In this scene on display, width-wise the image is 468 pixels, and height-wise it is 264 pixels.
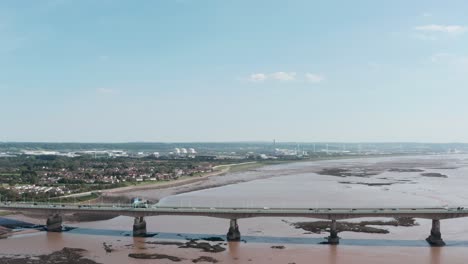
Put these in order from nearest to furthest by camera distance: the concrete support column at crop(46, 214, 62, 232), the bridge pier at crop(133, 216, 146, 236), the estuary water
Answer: the estuary water, the bridge pier at crop(133, 216, 146, 236), the concrete support column at crop(46, 214, 62, 232)

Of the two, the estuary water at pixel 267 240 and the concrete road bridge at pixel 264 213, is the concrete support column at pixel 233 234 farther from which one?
the estuary water at pixel 267 240

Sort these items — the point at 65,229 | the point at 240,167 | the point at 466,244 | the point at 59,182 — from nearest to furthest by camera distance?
the point at 466,244, the point at 65,229, the point at 59,182, the point at 240,167

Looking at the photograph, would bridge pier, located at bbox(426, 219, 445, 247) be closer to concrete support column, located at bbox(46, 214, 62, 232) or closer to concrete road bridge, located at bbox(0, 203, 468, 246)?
concrete road bridge, located at bbox(0, 203, 468, 246)

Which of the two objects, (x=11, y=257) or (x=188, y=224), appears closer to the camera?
(x=11, y=257)

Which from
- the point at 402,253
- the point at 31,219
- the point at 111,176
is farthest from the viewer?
the point at 111,176

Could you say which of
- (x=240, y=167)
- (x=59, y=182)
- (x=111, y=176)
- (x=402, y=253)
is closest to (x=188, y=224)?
(x=402, y=253)

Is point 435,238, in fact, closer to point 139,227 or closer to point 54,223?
point 139,227

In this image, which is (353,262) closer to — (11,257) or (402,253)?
(402,253)

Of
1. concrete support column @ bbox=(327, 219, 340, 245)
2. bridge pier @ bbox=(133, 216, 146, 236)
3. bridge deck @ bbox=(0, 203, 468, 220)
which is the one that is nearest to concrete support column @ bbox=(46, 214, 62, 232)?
bridge deck @ bbox=(0, 203, 468, 220)

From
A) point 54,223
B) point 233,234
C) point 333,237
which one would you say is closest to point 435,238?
point 333,237
